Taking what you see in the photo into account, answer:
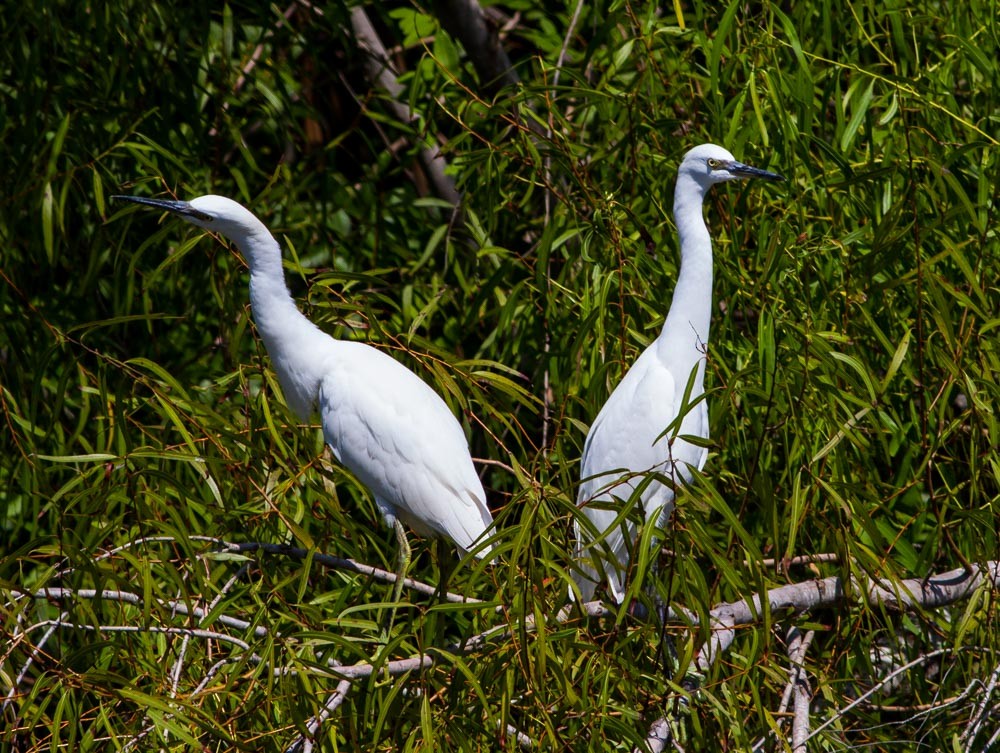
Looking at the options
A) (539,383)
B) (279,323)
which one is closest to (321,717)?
(279,323)

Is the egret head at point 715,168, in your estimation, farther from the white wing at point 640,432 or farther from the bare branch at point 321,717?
the bare branch at point 321,717

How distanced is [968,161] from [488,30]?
49.3 inches

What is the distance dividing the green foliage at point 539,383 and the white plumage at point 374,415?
0.20 ft

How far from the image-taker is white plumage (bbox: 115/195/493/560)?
6.70 ft

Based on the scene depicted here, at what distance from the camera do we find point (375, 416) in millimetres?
2084

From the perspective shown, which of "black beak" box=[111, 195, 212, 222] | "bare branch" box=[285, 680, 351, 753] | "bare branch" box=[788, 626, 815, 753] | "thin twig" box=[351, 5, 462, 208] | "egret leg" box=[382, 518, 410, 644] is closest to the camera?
"bare branch" box=[285, 680, 351, 753]

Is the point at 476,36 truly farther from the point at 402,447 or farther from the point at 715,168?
the point at 402,447

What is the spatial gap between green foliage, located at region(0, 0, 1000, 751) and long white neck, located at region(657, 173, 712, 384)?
70 mm

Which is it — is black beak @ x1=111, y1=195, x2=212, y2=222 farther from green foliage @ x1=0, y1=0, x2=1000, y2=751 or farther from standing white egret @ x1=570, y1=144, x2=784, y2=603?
standing white egret @ x1=570, y1=144, x2=784, y2=603

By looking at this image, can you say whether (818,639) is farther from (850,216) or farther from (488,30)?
→ (488,30)

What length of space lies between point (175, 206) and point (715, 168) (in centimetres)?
85

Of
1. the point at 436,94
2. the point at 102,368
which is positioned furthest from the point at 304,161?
the point at 102,368

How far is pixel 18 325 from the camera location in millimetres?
2428

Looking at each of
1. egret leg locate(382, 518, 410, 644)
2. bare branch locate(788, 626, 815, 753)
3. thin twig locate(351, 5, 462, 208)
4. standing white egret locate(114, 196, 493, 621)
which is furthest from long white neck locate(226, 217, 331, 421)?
thin twig locate(351, 5, 462, 208)
